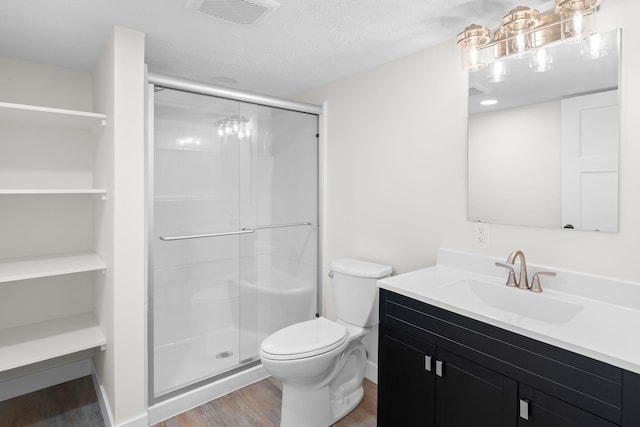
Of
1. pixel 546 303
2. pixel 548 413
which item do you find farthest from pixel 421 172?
pixel 548 413

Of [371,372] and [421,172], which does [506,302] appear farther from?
[371,372]

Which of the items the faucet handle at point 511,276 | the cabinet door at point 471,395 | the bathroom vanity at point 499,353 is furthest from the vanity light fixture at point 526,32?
the cabinet door at point 471,395

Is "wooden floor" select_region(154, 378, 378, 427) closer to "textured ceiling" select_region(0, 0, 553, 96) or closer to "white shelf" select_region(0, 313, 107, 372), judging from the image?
"white shelf" select_region(0, 313, 107, 372)

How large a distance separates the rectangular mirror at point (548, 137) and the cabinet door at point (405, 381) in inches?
30.5

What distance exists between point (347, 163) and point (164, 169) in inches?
50.0

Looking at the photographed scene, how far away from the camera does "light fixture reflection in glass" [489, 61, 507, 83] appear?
1820mm

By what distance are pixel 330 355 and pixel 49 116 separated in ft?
6.85

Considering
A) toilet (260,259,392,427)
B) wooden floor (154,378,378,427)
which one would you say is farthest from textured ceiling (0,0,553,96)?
wooden floor (154,378,378,427)

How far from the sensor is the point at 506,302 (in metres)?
1.72

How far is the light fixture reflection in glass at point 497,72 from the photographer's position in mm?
1820

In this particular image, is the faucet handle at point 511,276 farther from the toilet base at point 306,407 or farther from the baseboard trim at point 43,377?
the baseboard trim at point 43,377

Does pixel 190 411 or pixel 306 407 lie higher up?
pixel 306 407

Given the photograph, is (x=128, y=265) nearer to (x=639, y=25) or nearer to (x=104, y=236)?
(x=104, y=236)

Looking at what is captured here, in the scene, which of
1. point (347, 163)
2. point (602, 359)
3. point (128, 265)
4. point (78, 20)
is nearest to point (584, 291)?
point (602, 359)
